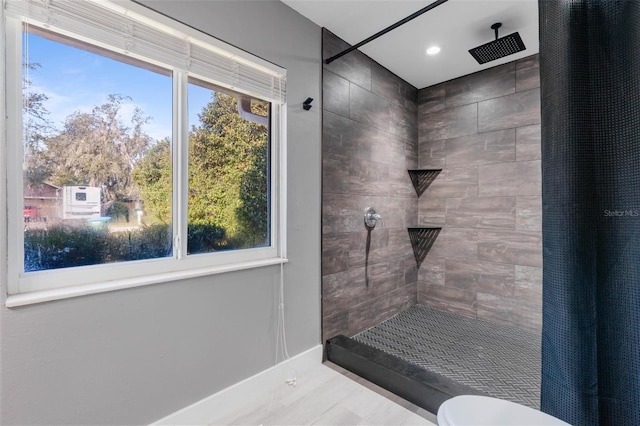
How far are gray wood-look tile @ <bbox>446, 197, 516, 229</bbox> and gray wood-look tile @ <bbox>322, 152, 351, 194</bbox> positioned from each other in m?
1.45

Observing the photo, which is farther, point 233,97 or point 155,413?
point 233,97

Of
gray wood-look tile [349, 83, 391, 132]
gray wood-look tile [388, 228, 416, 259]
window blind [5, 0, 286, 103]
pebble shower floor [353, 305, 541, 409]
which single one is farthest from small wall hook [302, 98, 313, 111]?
pebble shower floor [353, 305, 541, 409]

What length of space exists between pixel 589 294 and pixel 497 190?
81.6 inches

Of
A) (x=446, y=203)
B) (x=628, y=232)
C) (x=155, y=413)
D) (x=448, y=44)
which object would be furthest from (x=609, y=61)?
(x=155, y=413)

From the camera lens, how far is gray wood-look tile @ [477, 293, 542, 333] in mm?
2750

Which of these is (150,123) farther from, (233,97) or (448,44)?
(448,44)

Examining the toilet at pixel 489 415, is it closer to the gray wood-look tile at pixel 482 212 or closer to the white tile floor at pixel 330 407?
the white tile floor at pixel 330 407

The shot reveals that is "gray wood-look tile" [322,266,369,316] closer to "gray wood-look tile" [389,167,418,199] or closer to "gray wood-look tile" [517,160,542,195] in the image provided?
"gray wood-look tile" [389,167,418,199]

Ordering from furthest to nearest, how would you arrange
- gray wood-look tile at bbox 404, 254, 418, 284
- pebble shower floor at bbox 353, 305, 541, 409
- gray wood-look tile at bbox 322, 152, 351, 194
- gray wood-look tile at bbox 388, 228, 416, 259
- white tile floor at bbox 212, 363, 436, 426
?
gray wood-look tile at bbox 404, 254, 418, 284 → gray wood-look tile at bbox 388, 228, 416, 259 → gray wood-look tile at bbox 322, 152, 351, 194 → pebble shower floor at bbox 353, 305, 541, 409 → white tile floor at bbox 212, 363, 436, 426

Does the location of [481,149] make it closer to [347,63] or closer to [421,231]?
[421,231]

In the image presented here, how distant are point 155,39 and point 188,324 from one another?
154 cm

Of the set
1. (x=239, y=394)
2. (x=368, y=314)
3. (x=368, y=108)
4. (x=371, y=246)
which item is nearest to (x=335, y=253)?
(x=371, y=246)

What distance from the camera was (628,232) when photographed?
108 centimetres

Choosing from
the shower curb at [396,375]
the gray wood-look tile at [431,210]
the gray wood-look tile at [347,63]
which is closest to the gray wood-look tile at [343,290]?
the shower curb at [396,375]
